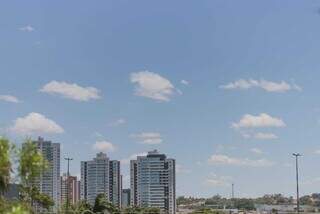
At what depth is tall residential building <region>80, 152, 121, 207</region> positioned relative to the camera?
444 feet

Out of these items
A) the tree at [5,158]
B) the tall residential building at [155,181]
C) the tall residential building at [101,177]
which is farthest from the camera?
the tall residential building at [155,181]

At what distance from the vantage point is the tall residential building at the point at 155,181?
5763 inches

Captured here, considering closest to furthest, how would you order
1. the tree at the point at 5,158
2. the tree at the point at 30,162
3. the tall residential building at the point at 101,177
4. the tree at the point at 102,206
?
the tree at the point at 5,158
the tree at the point at 30,162
the tree at the point at 102,206
the tall residential building at the point at 101,177

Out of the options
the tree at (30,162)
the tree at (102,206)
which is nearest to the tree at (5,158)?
the tree at (30,162)

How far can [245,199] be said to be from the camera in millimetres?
189125

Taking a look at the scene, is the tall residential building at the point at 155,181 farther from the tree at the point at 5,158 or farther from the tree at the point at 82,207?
the tree at the point at 5,158

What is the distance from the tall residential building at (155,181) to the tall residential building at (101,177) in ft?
24.4

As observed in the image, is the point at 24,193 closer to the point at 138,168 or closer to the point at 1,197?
the point at 1,197

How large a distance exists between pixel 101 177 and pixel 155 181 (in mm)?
15190

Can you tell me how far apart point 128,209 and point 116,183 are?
175 feet

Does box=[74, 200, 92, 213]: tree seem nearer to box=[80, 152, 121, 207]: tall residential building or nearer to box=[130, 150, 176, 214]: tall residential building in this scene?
box=[80, 152, 121, 207]: tall residential building

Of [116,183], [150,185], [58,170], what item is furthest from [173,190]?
[58,170]

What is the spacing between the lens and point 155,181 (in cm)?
14725

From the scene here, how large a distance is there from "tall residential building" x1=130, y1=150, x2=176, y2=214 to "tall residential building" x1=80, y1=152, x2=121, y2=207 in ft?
24.4
